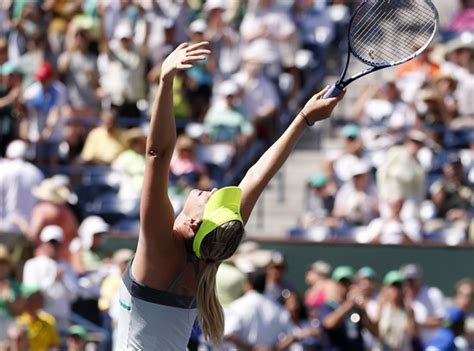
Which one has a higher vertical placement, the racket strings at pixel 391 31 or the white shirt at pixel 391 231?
the racket strings at pixel 391 31

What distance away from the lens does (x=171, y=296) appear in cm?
471

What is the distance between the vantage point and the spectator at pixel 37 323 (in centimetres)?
1010

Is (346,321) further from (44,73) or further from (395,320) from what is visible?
(44,73)

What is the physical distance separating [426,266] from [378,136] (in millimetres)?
2001

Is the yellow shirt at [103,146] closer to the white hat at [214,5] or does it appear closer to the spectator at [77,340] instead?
the white hat at [214,5]

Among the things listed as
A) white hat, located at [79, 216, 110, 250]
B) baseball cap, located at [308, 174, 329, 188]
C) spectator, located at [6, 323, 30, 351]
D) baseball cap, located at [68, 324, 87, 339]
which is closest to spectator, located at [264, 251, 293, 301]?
baseball cap, located at [68, 324, 87, 339]

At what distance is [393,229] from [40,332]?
9.78ft

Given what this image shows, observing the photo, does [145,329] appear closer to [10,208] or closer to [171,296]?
[171,296]

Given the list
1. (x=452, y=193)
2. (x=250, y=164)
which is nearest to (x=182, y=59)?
(x=452, y=193)

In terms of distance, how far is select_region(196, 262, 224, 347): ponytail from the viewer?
15.4 ft

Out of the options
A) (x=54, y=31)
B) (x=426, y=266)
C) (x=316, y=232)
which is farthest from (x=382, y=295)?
(x=54, y=31)

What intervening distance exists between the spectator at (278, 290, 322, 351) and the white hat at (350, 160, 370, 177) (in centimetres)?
186

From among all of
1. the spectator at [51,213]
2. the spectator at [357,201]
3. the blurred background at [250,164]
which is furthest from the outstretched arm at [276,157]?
the spectator at [51,213]

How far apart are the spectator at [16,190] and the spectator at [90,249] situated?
845 mm
